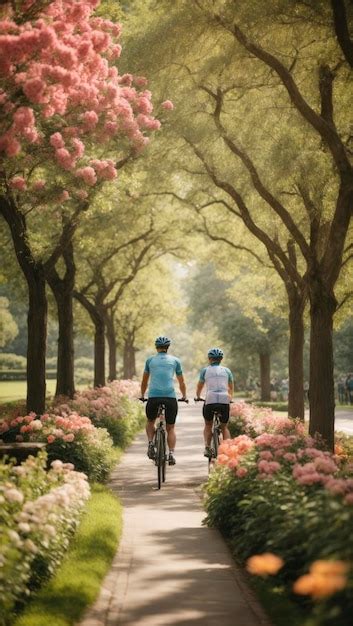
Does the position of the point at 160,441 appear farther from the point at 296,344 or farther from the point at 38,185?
the point at 296,344

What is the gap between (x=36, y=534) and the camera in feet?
19.7

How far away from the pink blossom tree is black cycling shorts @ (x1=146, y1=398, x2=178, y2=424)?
3567 mm

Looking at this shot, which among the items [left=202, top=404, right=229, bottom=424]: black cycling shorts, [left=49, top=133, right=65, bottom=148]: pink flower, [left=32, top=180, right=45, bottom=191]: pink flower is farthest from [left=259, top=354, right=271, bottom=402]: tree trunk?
[left=49, top=133, right=65, bottom=148]: pink flower

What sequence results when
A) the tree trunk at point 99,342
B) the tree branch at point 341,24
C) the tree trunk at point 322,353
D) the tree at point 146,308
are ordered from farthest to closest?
the tree at point 146,308
the tree trunk at point 99,342
the tree trunk at point 322,353
the tree branch at point 341,24

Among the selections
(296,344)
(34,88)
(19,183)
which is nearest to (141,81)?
(19,183)

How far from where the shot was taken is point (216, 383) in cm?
1266

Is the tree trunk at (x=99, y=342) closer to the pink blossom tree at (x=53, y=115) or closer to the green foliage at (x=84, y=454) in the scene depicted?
the pink blossom tree at (x=53, y=115)

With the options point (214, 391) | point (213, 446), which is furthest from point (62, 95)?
point (213, 446)

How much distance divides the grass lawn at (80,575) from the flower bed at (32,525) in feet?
0.38

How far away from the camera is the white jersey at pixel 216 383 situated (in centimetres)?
1264

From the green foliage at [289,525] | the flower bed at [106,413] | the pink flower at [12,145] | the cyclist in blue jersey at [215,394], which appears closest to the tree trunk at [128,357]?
the flower bed at [106,413]

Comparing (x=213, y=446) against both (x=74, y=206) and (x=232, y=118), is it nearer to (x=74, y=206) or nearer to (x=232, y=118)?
(x=74, y=206)

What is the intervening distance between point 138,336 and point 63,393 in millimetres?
27565

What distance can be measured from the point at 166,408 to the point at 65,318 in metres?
8.96
